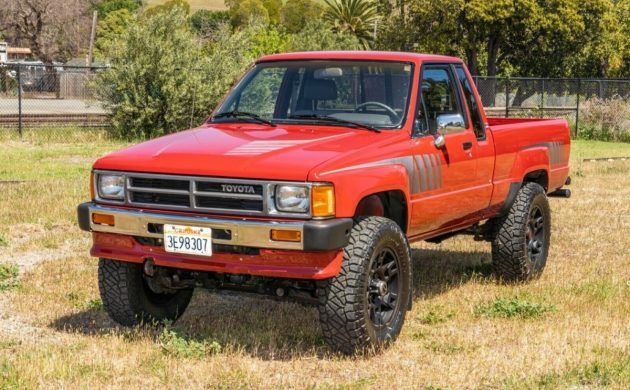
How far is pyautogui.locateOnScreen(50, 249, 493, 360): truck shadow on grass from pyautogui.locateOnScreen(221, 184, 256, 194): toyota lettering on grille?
34.1 inches

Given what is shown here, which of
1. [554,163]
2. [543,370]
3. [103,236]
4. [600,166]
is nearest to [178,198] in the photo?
[103,236]

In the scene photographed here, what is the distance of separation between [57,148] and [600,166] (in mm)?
12083

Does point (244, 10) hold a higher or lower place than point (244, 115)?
higher

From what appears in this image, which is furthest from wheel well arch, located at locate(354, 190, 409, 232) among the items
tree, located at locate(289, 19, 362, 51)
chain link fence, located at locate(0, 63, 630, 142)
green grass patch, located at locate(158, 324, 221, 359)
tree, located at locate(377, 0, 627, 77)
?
tree, located at locate(377, 0, 627, 77)

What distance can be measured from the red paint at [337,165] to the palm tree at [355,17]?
76.5 meters

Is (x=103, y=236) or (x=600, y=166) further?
(x=600, y=166)

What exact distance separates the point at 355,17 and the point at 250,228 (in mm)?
80142

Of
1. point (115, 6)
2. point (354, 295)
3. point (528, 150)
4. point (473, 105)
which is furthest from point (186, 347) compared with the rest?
point (115, 6)

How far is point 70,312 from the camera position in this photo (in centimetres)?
788

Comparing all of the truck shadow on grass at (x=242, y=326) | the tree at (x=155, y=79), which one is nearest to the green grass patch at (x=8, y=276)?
the truck shadow on grass at (x=242, y=326)

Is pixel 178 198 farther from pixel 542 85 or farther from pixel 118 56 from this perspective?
pixel 542 85

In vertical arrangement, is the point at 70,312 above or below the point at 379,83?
below

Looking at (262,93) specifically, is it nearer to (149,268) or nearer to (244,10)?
(149,268)

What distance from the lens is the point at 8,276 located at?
9195 millimetres
